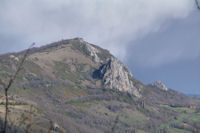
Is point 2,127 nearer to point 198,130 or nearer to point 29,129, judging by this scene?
point 29,129

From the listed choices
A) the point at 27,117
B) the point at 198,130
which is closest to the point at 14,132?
the point at 27,117

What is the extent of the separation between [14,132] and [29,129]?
32.2 inches

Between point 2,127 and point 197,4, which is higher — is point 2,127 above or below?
below

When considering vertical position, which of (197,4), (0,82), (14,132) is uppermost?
(197,4)

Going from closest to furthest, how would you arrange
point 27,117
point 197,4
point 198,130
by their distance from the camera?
point 27,117, point 197,4, point 198,130

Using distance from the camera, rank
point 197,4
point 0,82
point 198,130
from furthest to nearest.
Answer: point 198,130, point 197,4, point 0,82

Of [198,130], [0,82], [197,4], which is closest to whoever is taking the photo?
[0,82]

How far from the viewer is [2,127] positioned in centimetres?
575

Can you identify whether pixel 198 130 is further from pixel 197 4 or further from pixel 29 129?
pixel 29 129

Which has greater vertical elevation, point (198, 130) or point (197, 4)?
point (197, 4)

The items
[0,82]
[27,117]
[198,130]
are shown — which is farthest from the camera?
[198,130]

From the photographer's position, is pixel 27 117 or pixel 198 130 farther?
pixel 198 130

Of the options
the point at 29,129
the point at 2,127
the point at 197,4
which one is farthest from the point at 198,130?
the point at 2,127

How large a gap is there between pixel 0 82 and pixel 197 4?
16.9 ft
